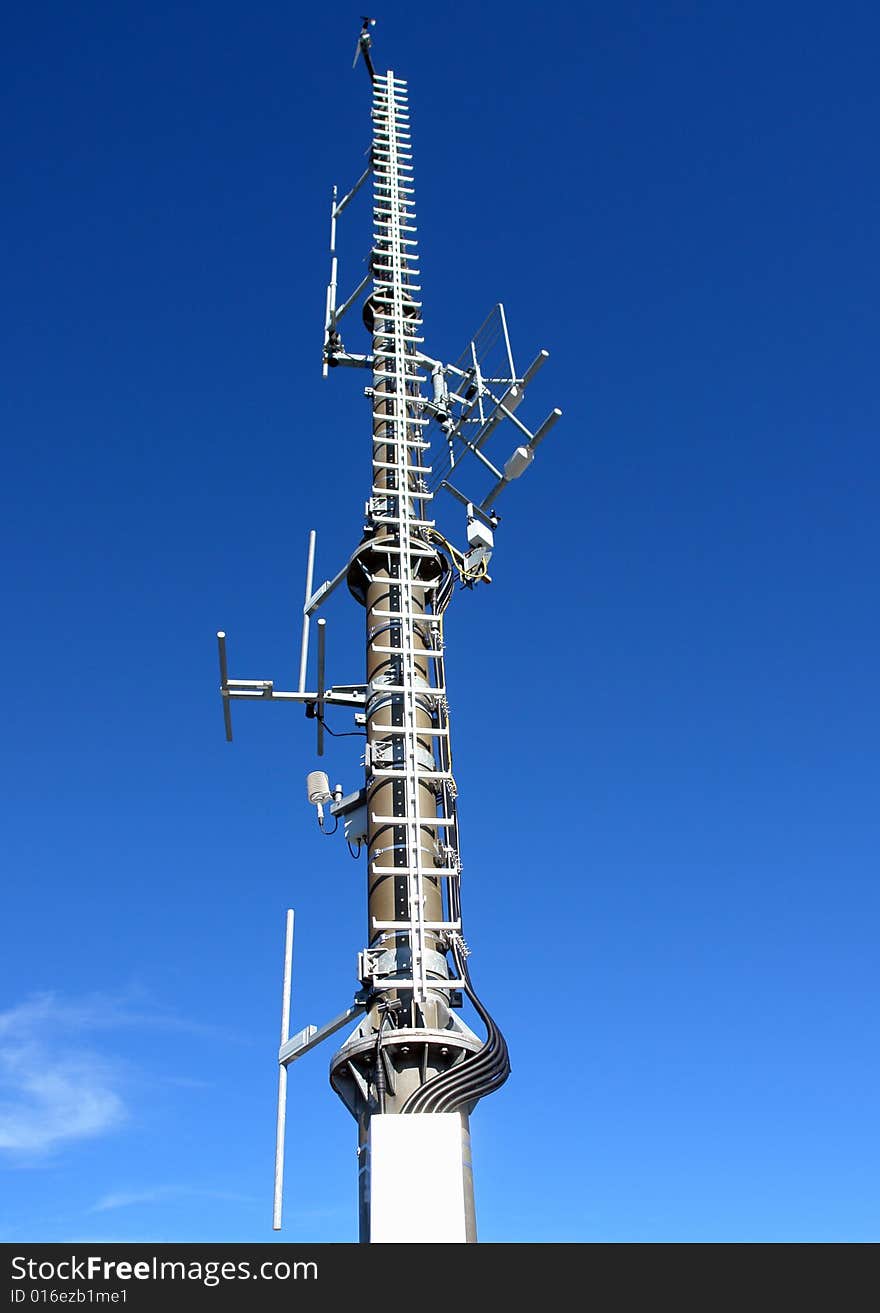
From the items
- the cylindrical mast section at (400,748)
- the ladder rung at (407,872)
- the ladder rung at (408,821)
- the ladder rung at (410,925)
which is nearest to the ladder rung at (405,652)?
the cylindrical mast section at (400,748)

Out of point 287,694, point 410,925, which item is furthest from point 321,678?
point 410,925

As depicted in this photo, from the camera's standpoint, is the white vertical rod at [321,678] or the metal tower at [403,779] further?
the white vertical rod at [321,678]

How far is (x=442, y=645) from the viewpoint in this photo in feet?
100

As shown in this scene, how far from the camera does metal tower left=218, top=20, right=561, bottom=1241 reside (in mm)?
21984

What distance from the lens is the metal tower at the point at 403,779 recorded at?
2198 cm

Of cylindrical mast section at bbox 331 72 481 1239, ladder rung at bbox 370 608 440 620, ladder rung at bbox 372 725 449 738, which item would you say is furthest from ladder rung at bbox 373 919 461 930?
ladder rung at bbox 370 608 440 620

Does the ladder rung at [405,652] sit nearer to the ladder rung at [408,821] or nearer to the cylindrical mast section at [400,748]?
the cylindrical mast section at [400,748]

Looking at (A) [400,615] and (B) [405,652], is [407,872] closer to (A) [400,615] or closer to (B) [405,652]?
(B) [405,652]

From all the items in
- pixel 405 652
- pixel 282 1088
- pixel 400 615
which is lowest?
pixel 282 1088

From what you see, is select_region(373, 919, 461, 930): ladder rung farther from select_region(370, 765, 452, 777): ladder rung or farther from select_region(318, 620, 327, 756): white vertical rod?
select_region(318, 620, 327, 756): white vertical rod

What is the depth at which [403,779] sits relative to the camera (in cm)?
2756
